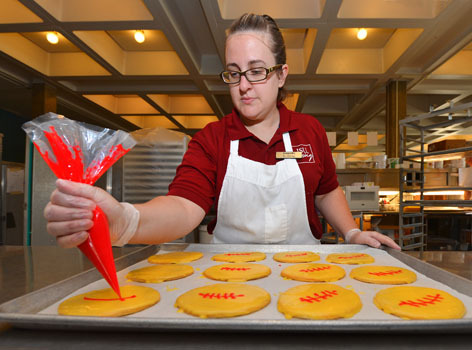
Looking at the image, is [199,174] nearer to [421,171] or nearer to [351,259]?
[351,259]

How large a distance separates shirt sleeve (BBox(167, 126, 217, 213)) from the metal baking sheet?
0.72 ft

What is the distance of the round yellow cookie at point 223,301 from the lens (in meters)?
0.61

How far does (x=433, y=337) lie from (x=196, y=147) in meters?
1.03

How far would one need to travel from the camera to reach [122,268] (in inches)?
39.9

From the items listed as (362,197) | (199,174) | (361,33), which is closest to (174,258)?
(199,174)

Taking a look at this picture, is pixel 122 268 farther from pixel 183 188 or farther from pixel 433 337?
pixel 433 337

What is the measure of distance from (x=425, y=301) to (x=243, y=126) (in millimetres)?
953

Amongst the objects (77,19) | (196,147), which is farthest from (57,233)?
(77,19)

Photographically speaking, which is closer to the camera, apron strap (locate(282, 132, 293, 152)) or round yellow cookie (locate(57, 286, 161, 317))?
round yellow cookie (locate(57, 286, 161, 317))

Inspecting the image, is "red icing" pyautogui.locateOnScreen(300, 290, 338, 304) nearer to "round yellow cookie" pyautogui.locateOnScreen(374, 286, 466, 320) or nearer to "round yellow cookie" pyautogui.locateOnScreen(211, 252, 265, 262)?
"round yellow cookie" pyautogui.locateOnScreen(374, 286, 466, 320)

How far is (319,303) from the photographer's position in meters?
0.66

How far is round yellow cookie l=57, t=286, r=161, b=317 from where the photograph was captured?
2.03ft

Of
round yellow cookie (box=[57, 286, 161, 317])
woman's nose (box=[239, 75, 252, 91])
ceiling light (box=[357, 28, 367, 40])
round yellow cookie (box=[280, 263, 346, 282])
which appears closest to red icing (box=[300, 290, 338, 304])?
round yellow cookie (box=[280, 263, 346, 282])

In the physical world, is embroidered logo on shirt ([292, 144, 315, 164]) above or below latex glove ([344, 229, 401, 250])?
above
